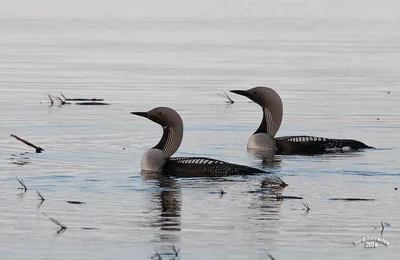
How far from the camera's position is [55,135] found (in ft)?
72.7

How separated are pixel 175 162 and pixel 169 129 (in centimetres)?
68

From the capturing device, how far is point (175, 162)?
17359 millimetres

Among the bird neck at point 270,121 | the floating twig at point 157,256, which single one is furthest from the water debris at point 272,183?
the bird neck at point 270,121

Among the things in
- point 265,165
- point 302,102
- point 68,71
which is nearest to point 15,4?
point 68,71

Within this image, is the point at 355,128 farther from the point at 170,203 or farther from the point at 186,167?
the point at 170,203

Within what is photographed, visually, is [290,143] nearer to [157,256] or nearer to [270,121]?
[270,121]

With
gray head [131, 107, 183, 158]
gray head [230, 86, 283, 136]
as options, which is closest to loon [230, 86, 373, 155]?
gray head [230, 86, 283, 136]

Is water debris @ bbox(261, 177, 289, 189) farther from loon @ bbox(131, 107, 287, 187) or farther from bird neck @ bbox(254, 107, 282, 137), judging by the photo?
bird neck @ bbox(254, 107, 282, 137)

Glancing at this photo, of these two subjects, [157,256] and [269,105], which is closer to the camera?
[157,256]

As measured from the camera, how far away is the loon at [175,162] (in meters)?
17.0

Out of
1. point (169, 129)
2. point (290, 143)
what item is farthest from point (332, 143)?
point (169, 129)

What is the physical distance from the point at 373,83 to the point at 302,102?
21.7 feet

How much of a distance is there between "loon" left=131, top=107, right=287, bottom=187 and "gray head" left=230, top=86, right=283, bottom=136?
3477 millimetres

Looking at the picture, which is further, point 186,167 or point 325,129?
point 325,129
